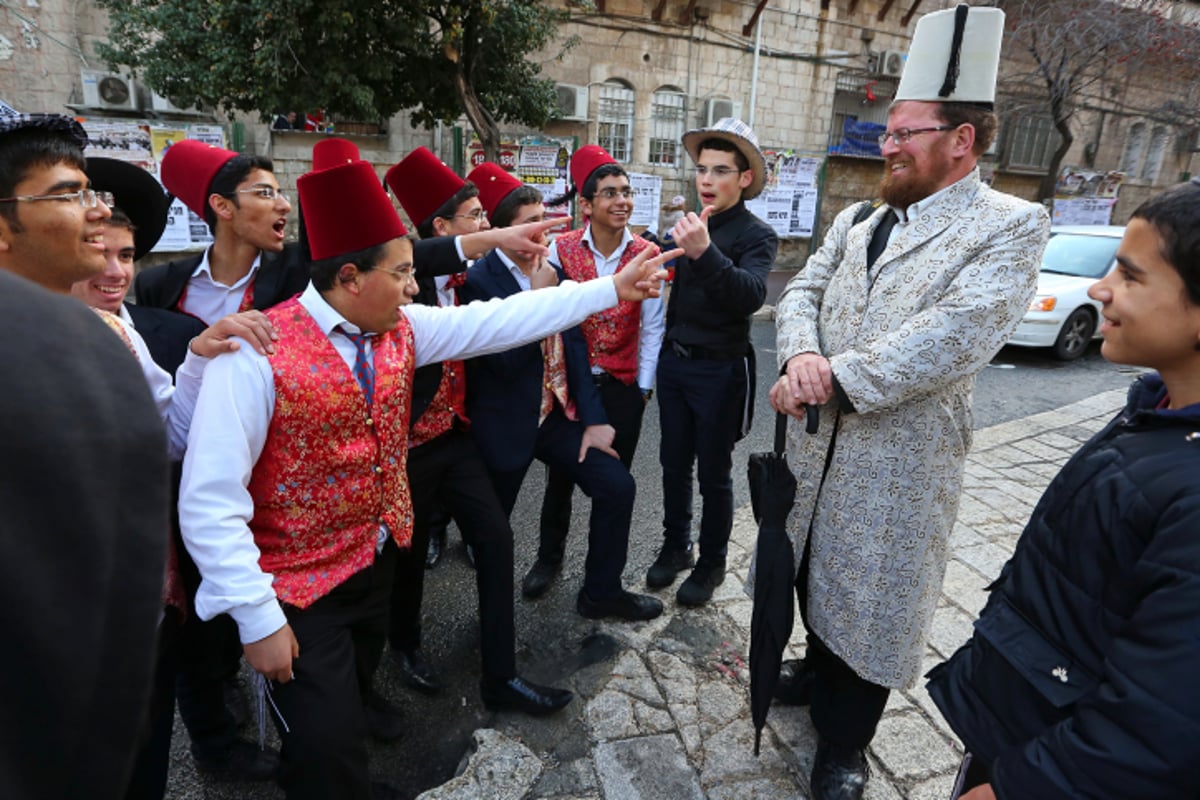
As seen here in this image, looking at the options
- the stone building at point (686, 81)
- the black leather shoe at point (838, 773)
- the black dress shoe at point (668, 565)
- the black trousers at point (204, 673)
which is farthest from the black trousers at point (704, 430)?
the stone building at point (686, 81)

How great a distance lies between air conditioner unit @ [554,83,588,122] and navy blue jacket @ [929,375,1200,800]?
1309 cm

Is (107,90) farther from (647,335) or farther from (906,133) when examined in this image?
(906,133)

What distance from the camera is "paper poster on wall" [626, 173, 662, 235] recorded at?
14227 mm

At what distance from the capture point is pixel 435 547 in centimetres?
386

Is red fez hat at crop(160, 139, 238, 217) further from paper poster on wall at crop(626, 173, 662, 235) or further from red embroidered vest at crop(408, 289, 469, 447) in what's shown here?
paper poster on wall at crop(626, 173, 662, 235)

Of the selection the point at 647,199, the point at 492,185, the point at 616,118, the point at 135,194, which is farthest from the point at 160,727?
the point at 616,118

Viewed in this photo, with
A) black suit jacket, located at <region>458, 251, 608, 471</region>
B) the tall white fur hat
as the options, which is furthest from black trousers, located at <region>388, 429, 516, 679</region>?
the tall white fur hat

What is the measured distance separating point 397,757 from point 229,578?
1.17 meters

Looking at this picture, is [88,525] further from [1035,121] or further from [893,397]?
[1035,121]

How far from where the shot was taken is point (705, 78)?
1481 centimetres

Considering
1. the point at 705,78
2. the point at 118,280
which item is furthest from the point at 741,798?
the point at 705,78

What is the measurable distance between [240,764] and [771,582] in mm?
1955

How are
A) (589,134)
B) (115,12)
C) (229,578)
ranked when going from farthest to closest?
(589,134) → (115,12) → (229,578)

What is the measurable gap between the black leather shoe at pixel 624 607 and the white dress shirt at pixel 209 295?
2058mm
